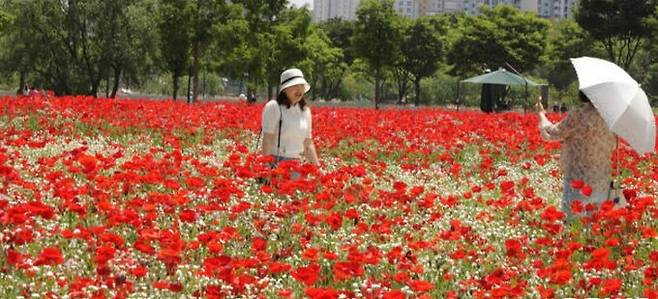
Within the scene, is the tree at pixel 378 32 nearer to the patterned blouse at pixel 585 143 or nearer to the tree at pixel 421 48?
the tree at pixel 421 48

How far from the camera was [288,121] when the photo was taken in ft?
26.0

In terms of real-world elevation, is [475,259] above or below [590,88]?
below

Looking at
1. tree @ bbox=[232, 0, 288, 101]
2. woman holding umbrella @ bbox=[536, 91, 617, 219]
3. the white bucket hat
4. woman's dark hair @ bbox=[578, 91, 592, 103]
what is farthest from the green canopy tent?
the white bucket hat

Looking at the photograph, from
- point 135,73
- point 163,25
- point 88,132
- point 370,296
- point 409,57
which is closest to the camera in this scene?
point 370,296

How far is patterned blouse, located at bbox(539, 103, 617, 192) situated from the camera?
7492 millimetres

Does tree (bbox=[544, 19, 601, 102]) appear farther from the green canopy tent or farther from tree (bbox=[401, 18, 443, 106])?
tree (bbox=[401, 18, 443, 106])

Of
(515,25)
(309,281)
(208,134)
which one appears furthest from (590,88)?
(515,25)

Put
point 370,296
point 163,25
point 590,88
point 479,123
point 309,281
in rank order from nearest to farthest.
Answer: point 309,281 < point 370,296 < point 590,88 < point 479,123 < point 163,25

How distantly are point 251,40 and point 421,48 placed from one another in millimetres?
22748

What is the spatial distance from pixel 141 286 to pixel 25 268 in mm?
652

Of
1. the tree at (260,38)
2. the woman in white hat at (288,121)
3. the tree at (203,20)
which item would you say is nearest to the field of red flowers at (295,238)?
the woman in white hat at (288,121)

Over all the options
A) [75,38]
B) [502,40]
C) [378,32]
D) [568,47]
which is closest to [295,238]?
[378,32]

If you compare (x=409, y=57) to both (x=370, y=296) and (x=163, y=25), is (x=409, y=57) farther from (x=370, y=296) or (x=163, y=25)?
(x=370, y=296)

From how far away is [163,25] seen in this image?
157ft
